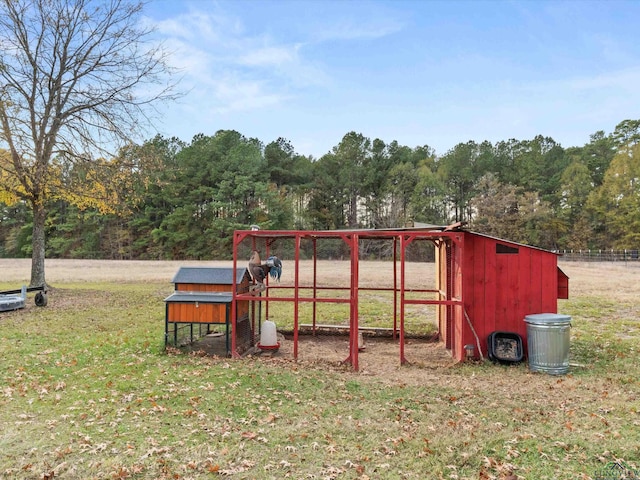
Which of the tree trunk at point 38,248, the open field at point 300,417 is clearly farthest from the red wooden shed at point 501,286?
the tree trunk at point 38,248

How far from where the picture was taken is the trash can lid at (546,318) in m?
7.94

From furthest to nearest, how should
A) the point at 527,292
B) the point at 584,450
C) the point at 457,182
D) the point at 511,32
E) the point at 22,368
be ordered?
the point at 457,182, the point at 511,32, the point at 527,292, the point at 22,368, the point at 584,450

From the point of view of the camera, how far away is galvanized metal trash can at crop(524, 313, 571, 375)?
7832mm

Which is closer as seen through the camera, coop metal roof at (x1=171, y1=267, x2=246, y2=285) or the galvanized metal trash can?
the galvanized metal trash can

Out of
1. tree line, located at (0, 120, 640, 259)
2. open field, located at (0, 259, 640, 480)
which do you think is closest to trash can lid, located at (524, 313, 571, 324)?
open field, located at (0, 259, 640, 480)

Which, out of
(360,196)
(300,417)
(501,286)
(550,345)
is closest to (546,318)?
(550,345)

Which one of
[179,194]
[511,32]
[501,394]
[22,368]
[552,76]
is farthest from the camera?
[179,194]

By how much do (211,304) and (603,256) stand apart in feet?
147

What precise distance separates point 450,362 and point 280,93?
1963 cm

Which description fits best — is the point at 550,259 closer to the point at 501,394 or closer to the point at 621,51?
the point at 501,394

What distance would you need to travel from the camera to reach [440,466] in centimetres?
432

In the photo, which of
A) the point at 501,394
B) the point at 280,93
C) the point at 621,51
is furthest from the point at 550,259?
the point at 280,93

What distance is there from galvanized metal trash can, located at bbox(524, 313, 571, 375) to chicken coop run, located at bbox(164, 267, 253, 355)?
5313 millimetres

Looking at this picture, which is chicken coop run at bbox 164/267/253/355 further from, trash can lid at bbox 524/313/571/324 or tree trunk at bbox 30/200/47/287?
tree trunk at bbox 30/200/47/287
